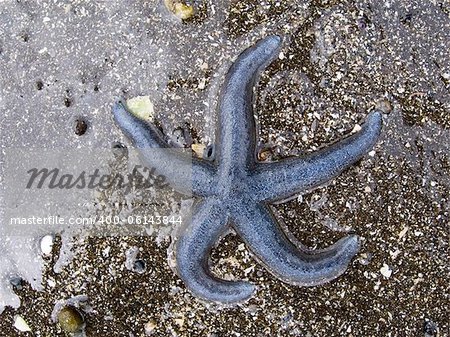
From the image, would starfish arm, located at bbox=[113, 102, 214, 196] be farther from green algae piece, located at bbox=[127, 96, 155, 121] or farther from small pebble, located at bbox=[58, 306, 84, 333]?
small pebble, located at bbox=[58, 306, 84, 333]

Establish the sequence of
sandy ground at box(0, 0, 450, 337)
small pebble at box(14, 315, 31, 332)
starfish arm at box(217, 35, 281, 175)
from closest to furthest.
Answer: starfish arm at box(217, 35, 281, 175) → sandy ground at box(0, 0, 450, 337) → small pebble at box(14, 315, 31, 332)

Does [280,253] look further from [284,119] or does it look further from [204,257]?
[284,119]

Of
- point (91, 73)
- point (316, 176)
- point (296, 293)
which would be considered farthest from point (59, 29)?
point (296, 293)

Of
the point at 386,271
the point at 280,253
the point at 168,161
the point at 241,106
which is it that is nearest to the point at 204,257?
the point at 280,253

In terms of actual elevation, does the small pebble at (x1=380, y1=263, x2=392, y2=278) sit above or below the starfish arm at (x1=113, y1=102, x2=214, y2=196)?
below

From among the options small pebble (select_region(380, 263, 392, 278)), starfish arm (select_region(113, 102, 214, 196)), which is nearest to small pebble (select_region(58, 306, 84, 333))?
starfish arm (select_region(113, 102, 214, 196))

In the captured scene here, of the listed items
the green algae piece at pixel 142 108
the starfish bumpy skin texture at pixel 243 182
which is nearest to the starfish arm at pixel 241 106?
the starfish bumpy skin texture at pixel 243 182

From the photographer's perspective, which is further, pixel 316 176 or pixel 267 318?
pixel 267 318

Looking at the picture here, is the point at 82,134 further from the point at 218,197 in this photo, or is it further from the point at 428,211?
the point at 428,211

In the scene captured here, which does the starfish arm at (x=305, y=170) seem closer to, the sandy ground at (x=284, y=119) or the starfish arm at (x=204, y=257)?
the sandy ground at (x=284, y=119)
